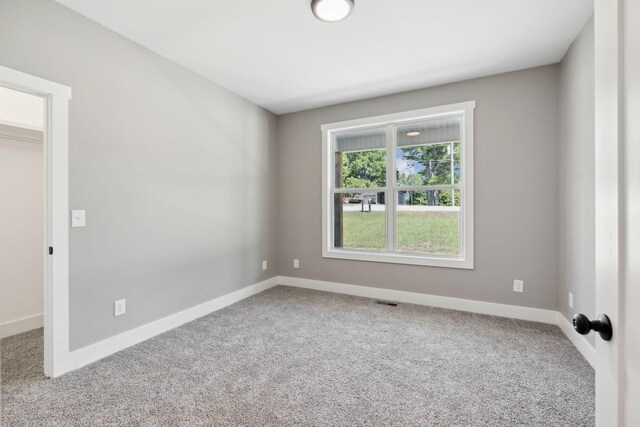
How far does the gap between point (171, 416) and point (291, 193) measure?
3151 mm

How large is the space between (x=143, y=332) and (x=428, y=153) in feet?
11.8

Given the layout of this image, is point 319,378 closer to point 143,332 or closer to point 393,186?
point 143,332

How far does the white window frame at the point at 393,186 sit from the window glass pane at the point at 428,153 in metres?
0.08

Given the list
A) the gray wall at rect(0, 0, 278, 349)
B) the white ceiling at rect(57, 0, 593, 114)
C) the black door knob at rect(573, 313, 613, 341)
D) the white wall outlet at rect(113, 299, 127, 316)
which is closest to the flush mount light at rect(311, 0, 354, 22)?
the white ceiling at rect(57, 0, 593, 114)

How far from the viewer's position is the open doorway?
8.87 feet

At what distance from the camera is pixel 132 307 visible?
101 inches

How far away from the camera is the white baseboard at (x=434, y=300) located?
119 inches

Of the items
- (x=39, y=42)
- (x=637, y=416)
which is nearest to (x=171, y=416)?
(x=637, y=416)

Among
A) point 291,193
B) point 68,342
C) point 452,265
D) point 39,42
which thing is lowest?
point 68,342

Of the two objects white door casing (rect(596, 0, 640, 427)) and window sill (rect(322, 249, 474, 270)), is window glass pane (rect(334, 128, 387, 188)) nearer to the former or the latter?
window sill (rect(322, 249, 474, 270))

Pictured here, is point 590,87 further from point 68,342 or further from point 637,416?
point 68,342

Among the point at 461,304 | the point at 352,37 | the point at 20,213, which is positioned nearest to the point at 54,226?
the point at 20,213

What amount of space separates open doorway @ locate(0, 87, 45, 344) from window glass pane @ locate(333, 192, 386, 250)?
333 cm

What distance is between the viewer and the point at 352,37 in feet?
8.22
